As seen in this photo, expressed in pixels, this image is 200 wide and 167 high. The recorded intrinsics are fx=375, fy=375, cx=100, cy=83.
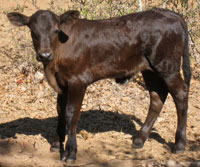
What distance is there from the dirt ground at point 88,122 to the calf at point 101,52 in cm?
42

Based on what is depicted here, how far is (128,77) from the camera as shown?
227 inches

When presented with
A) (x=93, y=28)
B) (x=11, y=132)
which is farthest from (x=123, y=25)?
(x=11, y=132)

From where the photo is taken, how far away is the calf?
5195mm

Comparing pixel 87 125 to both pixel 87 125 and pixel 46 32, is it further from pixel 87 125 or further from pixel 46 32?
pixel 46 32

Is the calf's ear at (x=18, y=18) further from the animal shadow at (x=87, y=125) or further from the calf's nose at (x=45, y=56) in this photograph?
the animal shadow at (x=87, y=125)

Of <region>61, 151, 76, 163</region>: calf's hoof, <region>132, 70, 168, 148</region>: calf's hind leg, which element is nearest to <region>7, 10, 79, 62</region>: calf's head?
<region>61, 151, 76, 163</region>: calf's hoof

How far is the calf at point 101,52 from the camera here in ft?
17.0

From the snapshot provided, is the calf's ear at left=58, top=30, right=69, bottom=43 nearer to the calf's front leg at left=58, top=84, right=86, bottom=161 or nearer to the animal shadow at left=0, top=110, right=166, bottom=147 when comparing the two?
the calf's front leg at left=58, top=84, right=86, bottom=161

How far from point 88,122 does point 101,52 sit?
6.24ft

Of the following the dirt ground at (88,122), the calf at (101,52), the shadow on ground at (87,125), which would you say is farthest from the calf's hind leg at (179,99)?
the shadow on ground at (87,125)

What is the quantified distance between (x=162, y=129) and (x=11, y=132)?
2.64 meters

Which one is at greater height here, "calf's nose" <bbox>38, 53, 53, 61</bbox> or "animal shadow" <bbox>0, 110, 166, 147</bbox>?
"calf's nose" <bbox>38, 53, 53, 61</bbox>

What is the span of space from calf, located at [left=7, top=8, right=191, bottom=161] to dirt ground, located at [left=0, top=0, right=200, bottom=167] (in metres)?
0.42

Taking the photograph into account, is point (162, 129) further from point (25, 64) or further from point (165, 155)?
point (25, 64)
